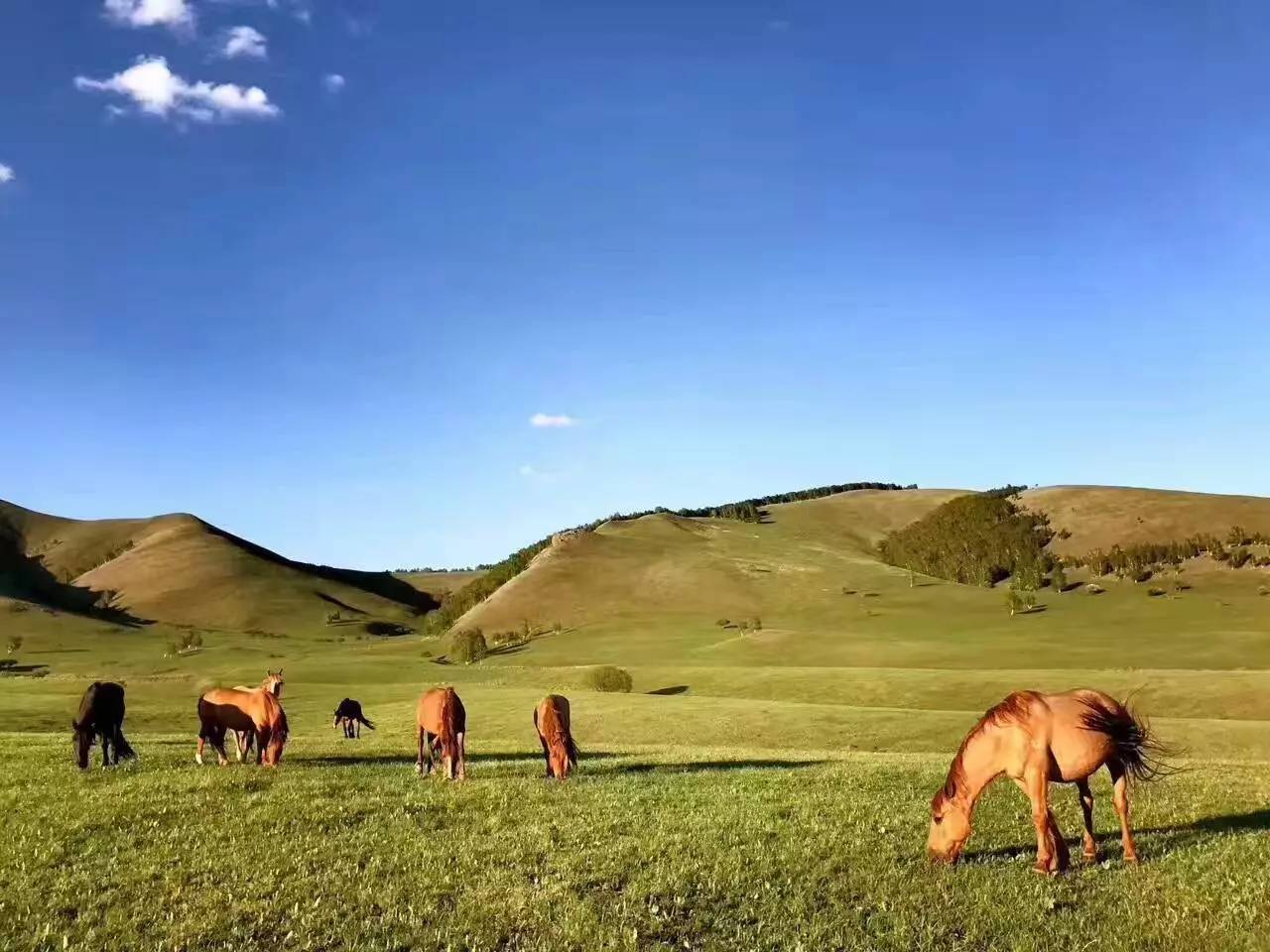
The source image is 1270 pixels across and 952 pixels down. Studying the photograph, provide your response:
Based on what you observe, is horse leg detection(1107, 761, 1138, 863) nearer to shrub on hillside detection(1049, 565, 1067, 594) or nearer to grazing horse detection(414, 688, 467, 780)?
grazing horse detection(414, 688, 467, 780)

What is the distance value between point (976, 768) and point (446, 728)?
12.2 meters

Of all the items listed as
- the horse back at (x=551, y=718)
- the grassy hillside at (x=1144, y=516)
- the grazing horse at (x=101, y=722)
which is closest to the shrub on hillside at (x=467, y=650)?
the grazing horse at (x=101, y=722)

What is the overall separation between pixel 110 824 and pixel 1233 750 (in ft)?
123

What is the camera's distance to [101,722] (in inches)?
815

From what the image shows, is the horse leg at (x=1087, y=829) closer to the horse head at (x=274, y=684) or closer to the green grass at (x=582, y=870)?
the green grass at (x=582, y=870)

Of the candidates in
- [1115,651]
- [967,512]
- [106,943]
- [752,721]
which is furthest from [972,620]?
[106,943]

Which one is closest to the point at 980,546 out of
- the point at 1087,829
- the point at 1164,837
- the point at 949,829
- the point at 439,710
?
the point at 439,710

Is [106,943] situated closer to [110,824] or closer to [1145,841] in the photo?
[110,824]

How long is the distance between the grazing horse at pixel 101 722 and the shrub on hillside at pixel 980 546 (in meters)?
156

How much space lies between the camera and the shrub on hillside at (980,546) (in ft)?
559

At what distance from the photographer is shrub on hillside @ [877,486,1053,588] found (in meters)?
170

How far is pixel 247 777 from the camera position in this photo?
1780 centimetres

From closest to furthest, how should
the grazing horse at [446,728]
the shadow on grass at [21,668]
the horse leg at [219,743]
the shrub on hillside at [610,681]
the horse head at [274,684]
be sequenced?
the grazing horse at [446,728] < the horse leg at [219,743] < the horse head at [274,684] < the shrub on hillside at [610,681] < the shadow on grass at [21,668]

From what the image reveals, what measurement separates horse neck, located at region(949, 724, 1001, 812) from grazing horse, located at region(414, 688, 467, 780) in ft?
37.0
